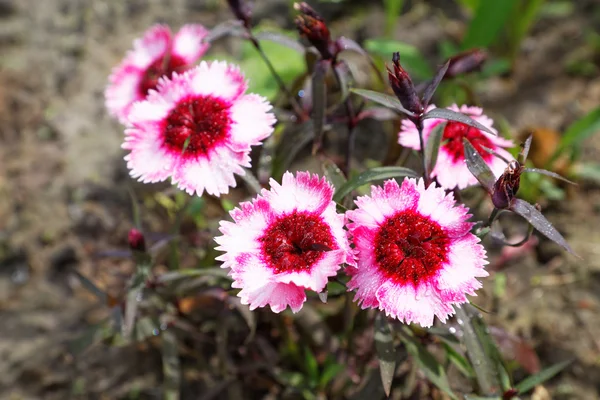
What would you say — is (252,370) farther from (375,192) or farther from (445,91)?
(445,91)

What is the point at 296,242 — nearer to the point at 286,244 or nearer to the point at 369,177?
the point at 286,244

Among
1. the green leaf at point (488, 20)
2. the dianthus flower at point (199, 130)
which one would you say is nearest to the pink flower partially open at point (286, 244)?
the dianthus flower at point (199, 130)

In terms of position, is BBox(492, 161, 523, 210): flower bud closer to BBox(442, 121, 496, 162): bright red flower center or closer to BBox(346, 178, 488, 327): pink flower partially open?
BBox(346, 178, 488, 327): pink flower partially open

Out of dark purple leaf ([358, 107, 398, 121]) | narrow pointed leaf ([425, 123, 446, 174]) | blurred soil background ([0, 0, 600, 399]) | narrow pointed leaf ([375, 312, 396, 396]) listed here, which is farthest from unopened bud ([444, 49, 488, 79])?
blurred soil background ([0, 0, 600, 399])

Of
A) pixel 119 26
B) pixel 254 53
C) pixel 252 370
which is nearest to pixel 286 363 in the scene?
pixel 252 370

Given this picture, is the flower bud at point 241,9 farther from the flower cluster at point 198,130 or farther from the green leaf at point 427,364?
the green leaf at point 427,364

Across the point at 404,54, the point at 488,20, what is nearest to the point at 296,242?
the point at 404,54

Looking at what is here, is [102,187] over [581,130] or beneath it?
over

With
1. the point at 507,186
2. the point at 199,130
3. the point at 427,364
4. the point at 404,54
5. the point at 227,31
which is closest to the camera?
the point at 507,186
